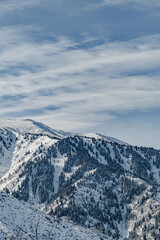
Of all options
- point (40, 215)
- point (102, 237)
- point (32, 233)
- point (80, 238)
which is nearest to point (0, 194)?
point (40, 215)

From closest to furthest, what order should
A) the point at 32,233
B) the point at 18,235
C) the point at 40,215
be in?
the point at 18,235 → the point at 32,233 → the point at 40,215

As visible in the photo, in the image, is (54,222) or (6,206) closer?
(6,206)

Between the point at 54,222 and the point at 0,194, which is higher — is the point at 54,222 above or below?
below

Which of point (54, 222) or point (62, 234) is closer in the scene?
point (62, 234)

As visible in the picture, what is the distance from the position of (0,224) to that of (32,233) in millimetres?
14824

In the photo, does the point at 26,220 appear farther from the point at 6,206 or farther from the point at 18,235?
the point at 18,235

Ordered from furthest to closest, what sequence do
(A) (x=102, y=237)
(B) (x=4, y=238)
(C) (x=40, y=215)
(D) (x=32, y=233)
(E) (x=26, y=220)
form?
(A) (x=102, y=237), (C) (x=40, y=215), (E) (x=26, y=220), (D) (x=32, y=233), (B) (x=4, y=238)

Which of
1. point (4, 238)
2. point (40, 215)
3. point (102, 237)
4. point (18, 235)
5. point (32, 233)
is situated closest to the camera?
point (4, 238)

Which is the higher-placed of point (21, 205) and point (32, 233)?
point (21, 205)

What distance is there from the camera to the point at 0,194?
411ft

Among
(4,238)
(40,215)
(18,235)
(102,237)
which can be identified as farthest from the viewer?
(102,237)

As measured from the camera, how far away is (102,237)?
132 meters

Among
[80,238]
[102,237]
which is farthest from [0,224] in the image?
[102,237]

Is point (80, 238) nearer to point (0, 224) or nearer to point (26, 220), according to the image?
point (26, 220)
